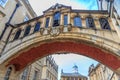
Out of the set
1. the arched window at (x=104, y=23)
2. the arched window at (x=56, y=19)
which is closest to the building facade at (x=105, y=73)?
the arched window at (x=104, y=23)

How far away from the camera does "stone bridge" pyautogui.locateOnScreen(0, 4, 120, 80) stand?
36.6 feet

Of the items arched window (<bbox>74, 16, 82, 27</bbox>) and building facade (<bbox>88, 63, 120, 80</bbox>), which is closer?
arched window (<bbox>74, 16, 82, 27</bbox>)

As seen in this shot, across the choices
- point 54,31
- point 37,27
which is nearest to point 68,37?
point 54,31

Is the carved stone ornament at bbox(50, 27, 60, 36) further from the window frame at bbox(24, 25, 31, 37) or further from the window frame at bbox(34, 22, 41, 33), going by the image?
the window frame at bbox(24, 25, 31, 37)

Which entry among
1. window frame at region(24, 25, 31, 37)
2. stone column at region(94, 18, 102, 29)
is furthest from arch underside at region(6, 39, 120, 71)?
window frame at region(24, 25, 31, 37)

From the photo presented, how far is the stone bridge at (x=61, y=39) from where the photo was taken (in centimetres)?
1114

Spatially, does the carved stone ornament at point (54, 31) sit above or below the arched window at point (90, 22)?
below

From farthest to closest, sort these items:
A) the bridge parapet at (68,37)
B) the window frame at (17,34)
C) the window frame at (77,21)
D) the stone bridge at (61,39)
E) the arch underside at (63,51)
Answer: the window frame at (17,34)
the window frame at (77,21)
the arch underside at (63,51)
the stone bridge at (61,39)
the bridge parapet at (68,37)

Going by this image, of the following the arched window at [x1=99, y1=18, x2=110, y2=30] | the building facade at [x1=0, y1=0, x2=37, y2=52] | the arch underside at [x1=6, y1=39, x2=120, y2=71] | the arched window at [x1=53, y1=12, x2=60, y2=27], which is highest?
the building facade at [x1=0, y1=0, x2=37, y2=52]

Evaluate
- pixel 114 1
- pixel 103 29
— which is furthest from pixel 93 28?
pixel 114 1

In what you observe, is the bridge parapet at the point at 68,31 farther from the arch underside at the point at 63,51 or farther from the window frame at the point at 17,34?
the arch underside at the point at 63,51

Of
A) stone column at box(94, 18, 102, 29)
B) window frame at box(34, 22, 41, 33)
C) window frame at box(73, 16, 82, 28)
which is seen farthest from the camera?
window frame at box(34, 22, 41, 33)

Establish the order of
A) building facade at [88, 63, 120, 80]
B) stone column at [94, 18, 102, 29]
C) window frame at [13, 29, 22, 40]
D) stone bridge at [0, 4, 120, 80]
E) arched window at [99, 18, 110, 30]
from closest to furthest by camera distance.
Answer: stone bridge at [0, 4, 120, 80] < stone column at [94, 18, 102, 29] < arched window at [99, 18, 110, 30] < window frame at [13, 29, 22, 40] < building facade at [88, 63, 120, 80]

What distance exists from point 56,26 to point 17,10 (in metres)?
7.73
